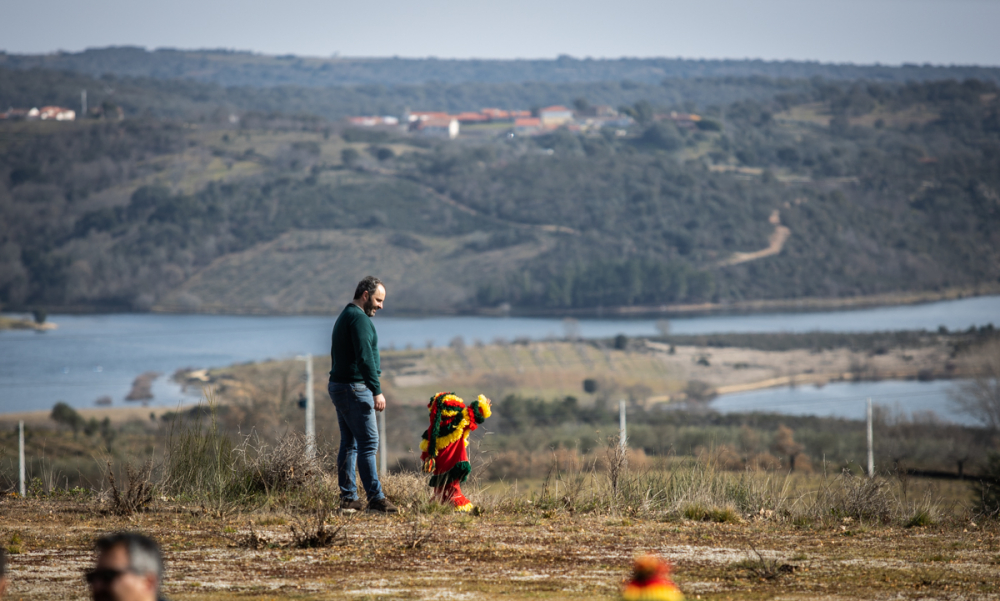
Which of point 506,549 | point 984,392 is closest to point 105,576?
point 506,549

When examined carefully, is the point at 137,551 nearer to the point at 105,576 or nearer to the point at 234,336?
the point at 105,576

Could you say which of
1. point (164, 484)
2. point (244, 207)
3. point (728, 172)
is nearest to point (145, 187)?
point (244, 207)

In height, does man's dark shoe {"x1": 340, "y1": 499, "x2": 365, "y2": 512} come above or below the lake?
above

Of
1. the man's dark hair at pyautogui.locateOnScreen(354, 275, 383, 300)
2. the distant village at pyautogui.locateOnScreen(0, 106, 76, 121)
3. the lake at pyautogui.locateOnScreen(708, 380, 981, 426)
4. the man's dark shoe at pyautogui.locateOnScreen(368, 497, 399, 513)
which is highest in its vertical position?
the distant village at pyautogui.locateOnScreen(0, 106, 76, 121)

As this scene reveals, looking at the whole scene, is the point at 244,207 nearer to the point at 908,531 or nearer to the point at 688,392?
the point at 688,392

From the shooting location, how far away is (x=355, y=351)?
6008mm

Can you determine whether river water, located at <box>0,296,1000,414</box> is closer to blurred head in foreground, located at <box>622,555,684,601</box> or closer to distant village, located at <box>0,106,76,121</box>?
blurred head in foreground, located at <box>622,555,684,601</box>

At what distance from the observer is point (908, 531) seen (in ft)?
20.2

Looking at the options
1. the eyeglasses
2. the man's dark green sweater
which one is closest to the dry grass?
the man's dark green sweater

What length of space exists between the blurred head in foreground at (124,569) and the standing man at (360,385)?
144 inches

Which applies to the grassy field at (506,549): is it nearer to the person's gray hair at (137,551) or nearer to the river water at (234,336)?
the person's gray hair at (137,551)

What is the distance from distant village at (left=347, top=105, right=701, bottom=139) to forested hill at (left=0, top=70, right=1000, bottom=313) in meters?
2.22

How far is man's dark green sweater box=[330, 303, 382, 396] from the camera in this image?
5.96 m

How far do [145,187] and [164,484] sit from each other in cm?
14992
